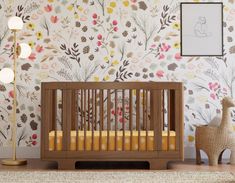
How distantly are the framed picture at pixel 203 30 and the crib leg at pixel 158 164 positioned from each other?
1129mm

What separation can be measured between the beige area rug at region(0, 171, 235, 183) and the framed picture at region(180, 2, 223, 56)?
1318 millimetres

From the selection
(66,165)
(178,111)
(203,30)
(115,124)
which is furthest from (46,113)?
(203,30)

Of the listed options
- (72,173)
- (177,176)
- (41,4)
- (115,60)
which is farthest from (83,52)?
(177,176)

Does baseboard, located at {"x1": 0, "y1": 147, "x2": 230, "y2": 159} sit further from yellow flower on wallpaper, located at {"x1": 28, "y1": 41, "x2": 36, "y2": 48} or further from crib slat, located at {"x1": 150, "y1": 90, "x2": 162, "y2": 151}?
yellow flower on wallpaper, located at {"x1": 28, "y1": 41, "x2": 36, "y2": 48}

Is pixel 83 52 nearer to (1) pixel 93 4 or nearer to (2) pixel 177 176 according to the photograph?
(1) pixel 93 4

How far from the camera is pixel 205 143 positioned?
12.7 ft

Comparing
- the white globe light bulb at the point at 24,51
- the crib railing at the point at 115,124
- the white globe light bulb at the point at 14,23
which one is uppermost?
the white globe light bulb at the point at 14,23

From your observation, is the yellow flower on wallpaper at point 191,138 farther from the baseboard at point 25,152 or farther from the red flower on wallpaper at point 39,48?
the red flower on wallpaper at point 39,48

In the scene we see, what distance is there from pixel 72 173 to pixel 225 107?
1.33 meters

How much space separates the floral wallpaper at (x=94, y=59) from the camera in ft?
14.2

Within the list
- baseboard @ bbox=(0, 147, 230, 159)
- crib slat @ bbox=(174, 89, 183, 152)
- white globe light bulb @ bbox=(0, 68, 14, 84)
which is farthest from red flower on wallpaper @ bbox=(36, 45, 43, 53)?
crib slat @ bbox=(174, 89, 183, 152)

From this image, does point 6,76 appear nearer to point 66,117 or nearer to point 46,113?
point 46,113

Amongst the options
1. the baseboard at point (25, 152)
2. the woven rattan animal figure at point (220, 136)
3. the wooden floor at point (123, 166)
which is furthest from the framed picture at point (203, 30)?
the baseboard at point (25, 152)

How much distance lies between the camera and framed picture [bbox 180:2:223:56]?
4.33 metres
